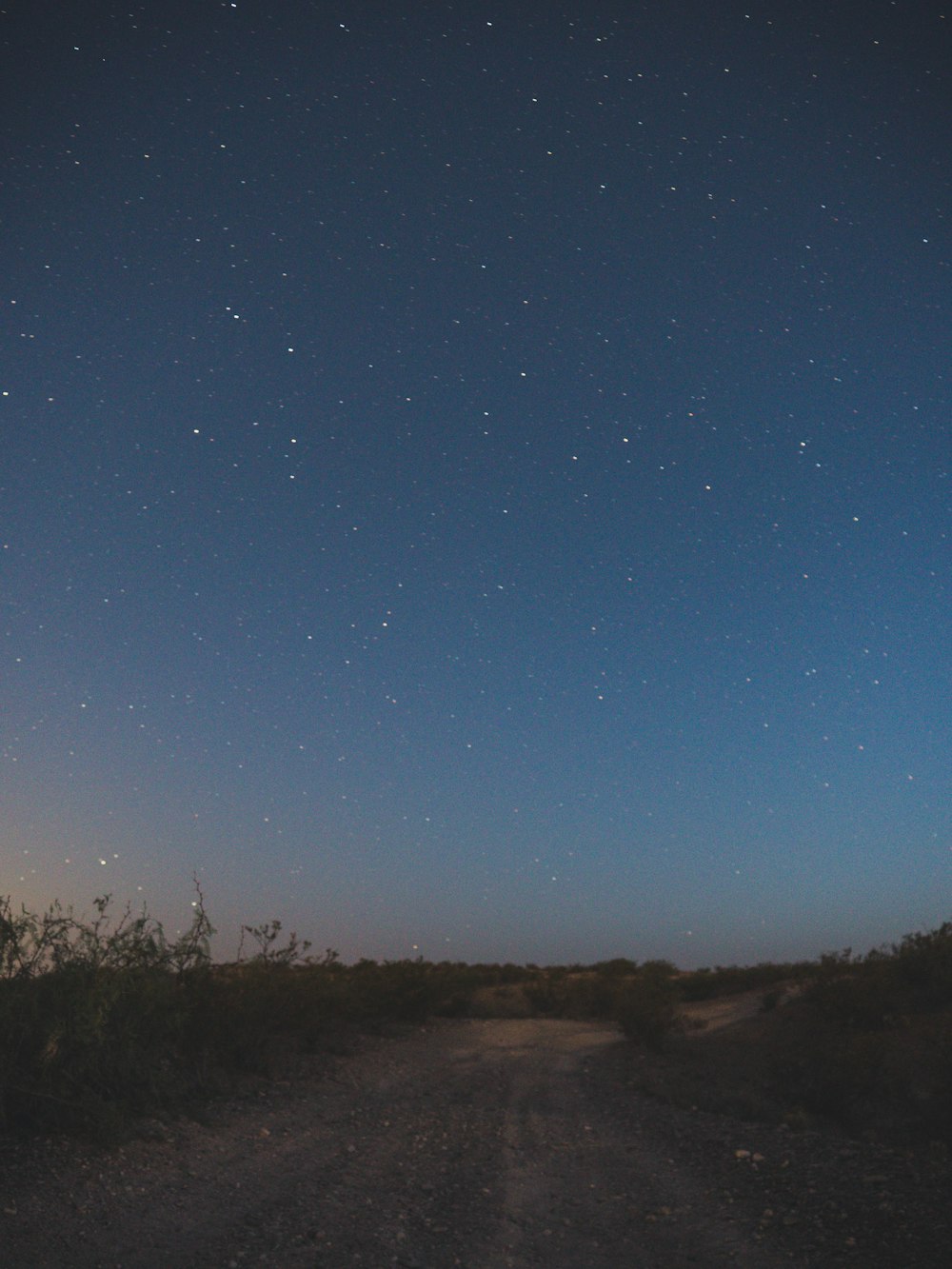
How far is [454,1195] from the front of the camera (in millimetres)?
7766

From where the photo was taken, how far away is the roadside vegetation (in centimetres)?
858

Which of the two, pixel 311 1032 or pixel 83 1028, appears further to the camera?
pixel 311 1032

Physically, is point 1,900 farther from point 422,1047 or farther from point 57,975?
point 422,1047

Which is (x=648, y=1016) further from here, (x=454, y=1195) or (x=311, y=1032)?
(x=454, y=1195)

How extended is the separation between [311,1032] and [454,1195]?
7708 mm

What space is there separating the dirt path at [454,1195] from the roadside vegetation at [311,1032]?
2.41 feet

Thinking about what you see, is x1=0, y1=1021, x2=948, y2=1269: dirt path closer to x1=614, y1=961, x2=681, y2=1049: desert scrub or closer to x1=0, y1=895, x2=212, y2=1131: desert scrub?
x1=0, y1=895, x2=212, y2=1131: desert scrub

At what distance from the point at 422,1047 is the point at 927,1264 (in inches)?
510

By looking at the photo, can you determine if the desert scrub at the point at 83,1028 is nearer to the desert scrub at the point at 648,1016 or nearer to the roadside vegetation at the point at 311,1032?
the roadside vegetation at the point at 311,1032

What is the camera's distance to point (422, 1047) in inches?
671

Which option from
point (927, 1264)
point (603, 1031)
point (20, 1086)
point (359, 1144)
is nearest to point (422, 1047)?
point (603, 1031)

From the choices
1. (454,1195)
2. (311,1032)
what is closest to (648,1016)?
(311,1032)

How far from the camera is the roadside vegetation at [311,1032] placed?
8.58m

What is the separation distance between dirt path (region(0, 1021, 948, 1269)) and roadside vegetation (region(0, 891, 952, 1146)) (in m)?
0.74
